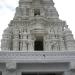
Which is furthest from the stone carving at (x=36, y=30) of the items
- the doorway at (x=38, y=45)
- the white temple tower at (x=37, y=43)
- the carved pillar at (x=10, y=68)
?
the carved pillar at (x=10, y=68)

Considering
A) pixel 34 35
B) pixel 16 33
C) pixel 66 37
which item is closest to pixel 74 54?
pixel 66 37

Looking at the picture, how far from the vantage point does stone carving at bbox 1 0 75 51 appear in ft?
63.2

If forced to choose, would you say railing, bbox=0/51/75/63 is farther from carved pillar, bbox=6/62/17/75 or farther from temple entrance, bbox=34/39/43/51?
temple entrance, bbox=34/39/43/51

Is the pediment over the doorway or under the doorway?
over

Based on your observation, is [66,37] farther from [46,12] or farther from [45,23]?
[46,12]

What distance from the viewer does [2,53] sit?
15.6 meters

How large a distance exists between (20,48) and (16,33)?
178cm

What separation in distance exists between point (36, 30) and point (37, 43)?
2.67 meters

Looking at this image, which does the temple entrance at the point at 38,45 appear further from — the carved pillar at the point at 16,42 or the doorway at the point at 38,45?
the carved pillar at the point at 16,42

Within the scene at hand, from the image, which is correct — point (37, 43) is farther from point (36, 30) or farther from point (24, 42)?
point (24, 42)

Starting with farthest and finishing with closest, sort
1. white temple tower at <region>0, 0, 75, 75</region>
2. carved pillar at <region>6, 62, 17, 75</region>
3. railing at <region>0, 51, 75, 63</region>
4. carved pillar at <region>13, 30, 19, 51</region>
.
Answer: carved pillar at <region>13, 30, 19, 51</region>, white temple tower at <region>0, 0, 75, 75</region>, railing at <region>0, 51, 75, 63</region>, carved pillar at <region>6, 62, 17, 75</region>


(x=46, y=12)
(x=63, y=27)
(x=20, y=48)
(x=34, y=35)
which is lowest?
(x=20, y=48)

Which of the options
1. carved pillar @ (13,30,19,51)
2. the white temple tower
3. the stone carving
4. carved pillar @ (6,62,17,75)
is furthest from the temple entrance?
carved pillar @ (6,62,17,75)

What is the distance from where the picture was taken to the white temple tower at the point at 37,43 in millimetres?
15430
